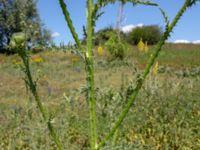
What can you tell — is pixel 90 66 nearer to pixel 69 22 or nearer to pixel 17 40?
pixel 69 22

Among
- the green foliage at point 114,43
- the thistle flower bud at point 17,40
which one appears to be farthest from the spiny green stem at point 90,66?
the green foliage at point 114,43

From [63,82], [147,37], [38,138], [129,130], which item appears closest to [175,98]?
[129,130]

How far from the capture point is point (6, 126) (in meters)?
6.75

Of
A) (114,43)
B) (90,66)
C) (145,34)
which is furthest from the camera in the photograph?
(145,34)

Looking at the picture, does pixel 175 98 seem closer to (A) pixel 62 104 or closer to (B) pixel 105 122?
(B) pixel 105 122

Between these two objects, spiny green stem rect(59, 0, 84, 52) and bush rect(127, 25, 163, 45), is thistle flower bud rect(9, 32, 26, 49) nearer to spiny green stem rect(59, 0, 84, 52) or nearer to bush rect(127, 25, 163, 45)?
spiny green stem rect(59, 0, 84, 52)

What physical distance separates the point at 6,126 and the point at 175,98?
2.51 m

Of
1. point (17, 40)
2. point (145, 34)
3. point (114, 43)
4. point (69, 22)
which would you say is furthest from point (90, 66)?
point (145, 34)

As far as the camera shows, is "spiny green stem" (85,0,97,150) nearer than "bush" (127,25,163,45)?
Yes

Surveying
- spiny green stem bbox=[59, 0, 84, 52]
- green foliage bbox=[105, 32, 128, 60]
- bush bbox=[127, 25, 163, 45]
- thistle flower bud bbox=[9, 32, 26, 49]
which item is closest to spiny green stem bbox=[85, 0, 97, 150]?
spiny green stem bbox=[59, 0, 84, 52]

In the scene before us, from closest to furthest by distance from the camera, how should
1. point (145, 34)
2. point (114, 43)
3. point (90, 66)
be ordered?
1. point (90, 66)
2. point (114, 43)
3. point (145, 34)

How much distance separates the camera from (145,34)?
38719 mm

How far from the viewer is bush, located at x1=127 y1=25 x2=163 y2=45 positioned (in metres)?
38.5

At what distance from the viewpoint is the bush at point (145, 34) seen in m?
38.5
